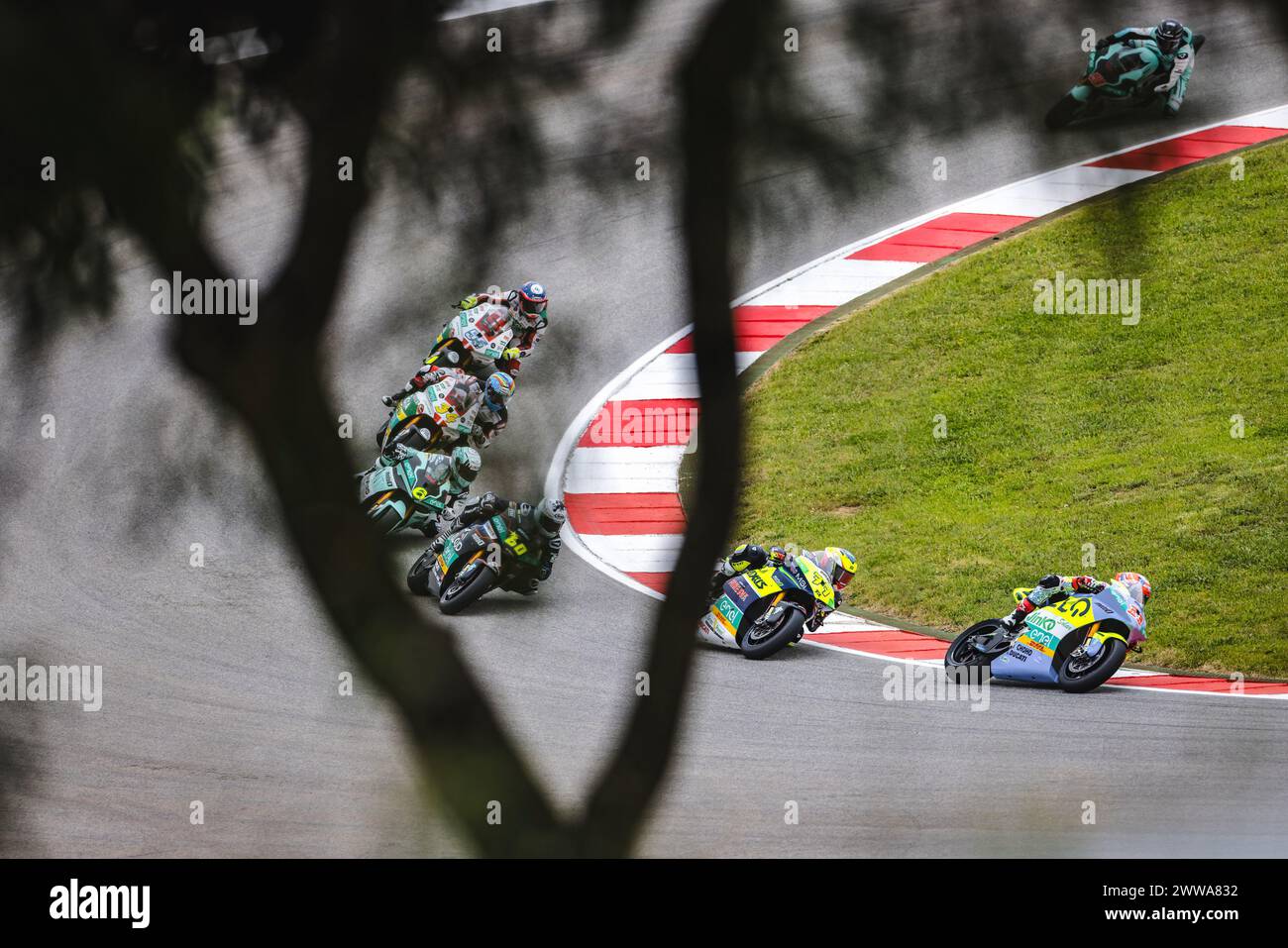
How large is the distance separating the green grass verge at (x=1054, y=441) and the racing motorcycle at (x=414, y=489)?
222 centimetres

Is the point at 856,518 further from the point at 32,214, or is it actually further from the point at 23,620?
the point at 32,214

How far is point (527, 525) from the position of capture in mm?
7609

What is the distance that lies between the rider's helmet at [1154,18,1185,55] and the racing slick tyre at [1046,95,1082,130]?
233mm

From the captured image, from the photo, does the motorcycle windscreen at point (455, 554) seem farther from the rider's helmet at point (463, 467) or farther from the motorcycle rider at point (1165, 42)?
the motorcycle rider at point (1165, 42)

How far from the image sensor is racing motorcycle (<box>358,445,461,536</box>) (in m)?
8.23

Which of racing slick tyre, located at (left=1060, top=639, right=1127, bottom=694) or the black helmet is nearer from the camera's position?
the black helmet

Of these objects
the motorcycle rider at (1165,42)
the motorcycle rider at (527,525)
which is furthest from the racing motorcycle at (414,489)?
the motorcycle rider at (1165,42)

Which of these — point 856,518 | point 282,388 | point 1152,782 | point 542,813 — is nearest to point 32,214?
point 282,388

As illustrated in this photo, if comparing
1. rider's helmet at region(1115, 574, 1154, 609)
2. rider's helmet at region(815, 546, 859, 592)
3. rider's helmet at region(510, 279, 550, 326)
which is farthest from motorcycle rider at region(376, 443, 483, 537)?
rider's helmet at region(1115, 574, 1154, 609)

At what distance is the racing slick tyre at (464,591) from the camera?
8.06 metres

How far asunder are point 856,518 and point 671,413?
165 cm

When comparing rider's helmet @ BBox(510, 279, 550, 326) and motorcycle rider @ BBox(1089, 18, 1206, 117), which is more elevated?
rider's helmet @ BBox(510, 279, 550, 326)
